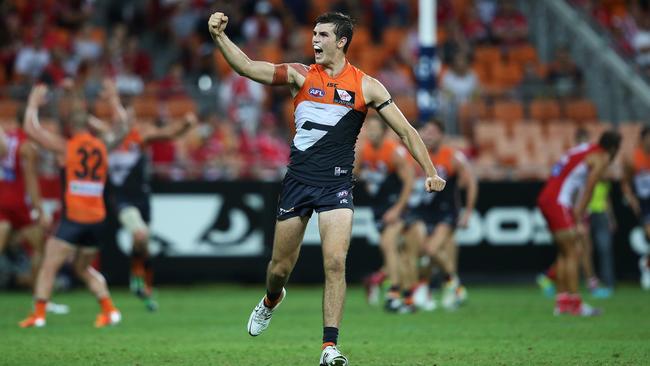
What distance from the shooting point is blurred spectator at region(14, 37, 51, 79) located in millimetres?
24297

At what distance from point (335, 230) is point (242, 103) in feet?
43.5

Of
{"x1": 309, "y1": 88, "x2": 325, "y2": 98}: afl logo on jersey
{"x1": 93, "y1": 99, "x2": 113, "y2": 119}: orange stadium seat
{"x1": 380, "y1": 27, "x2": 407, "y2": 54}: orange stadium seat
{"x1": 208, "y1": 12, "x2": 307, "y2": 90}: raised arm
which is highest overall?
{"x1": 380, "y1": 27, "x2": 407, "y2": 54}: orange stadium seat

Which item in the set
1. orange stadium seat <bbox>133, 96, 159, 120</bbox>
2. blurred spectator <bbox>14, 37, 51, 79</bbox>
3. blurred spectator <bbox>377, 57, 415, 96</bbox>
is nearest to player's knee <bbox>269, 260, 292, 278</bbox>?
orange stadium seat <bbox>133, 96, 159, 120</bbox>

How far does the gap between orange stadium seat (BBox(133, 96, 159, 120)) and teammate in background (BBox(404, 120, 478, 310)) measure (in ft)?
22.9

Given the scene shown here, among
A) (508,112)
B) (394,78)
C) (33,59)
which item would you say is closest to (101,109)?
(33,59)

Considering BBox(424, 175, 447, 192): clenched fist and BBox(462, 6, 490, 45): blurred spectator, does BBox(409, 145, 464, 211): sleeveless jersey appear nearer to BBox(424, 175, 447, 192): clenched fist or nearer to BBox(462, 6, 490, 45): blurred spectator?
BBox(424, 175, 447, 192): clenched fist

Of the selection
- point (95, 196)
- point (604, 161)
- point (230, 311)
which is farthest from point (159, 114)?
point (604, 161)

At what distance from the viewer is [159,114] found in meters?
22.8

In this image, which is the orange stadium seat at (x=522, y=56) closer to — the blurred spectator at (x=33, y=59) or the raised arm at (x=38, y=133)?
the blurred spectator at (x=33, y=59)

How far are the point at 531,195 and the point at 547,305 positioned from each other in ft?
14.7

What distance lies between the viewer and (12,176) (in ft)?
60.6

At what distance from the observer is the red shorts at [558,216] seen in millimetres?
15672

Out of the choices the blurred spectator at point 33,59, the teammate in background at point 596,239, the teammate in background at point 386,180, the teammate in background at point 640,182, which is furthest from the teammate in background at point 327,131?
the blurred spectator at point 33,59

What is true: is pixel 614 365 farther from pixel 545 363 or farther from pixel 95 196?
pixel 95 196
